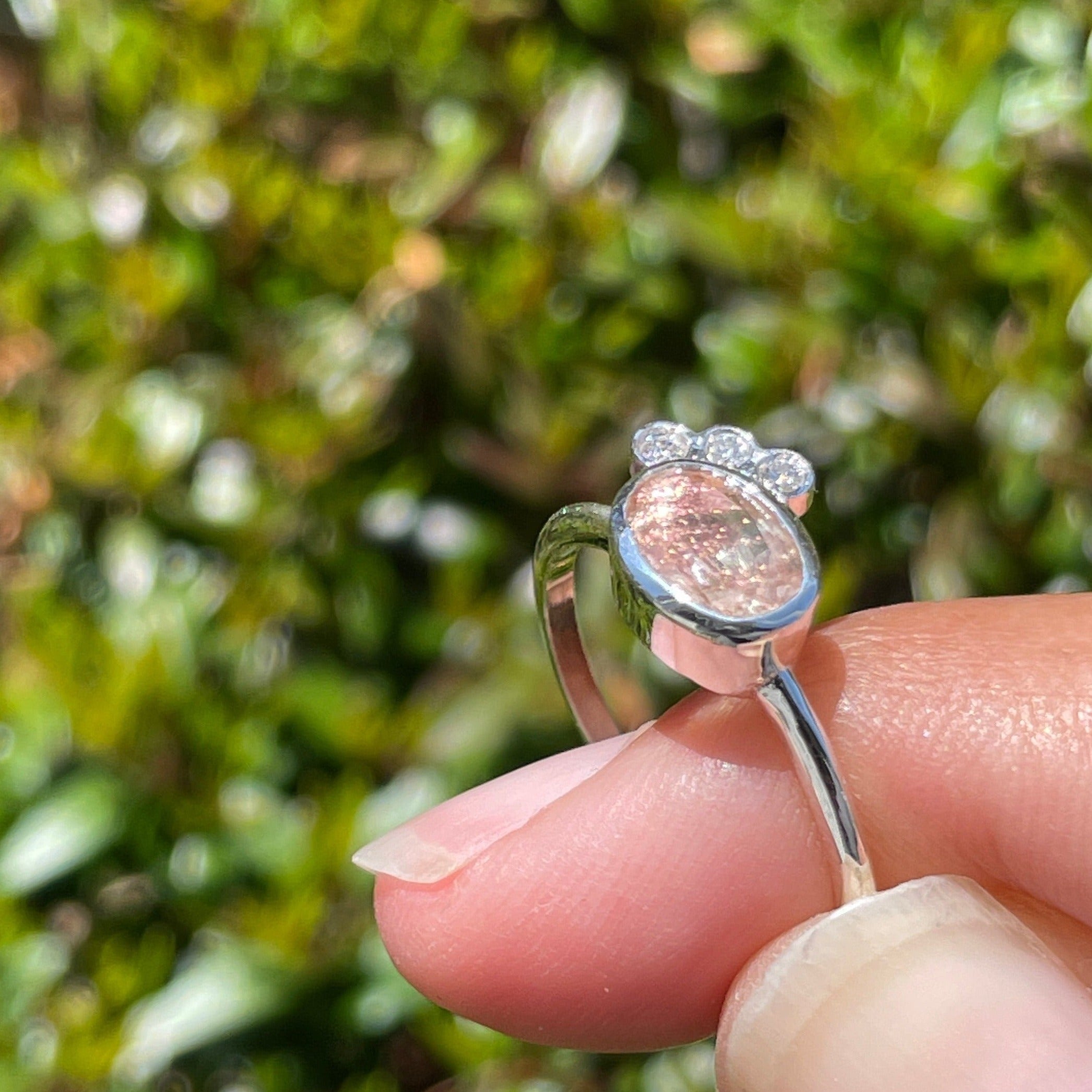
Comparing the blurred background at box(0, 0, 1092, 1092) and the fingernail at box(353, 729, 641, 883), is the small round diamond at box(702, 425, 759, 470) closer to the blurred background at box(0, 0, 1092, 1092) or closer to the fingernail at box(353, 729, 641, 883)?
the fingernail at box(353, 729, 641, 883)

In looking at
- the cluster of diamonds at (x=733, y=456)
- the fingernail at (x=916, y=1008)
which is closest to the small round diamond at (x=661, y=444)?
the cluster of diamonds at (x=733, y=456)

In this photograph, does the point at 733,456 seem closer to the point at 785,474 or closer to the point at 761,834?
the point at 785,474

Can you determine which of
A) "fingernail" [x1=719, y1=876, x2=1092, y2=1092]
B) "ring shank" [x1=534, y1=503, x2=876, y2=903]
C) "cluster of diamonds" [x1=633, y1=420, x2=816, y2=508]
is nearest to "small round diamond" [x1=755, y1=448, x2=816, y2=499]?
"cluster of diamonds" [x1=633, y1=420, x2=816, y2=508]

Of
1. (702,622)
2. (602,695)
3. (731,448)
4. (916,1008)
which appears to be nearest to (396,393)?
(602,695)

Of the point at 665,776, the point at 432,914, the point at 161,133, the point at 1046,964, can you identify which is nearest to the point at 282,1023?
the point at 432,914

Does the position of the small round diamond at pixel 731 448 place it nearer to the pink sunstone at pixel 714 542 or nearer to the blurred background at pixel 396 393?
the pink sunstone at pixel 714 542
